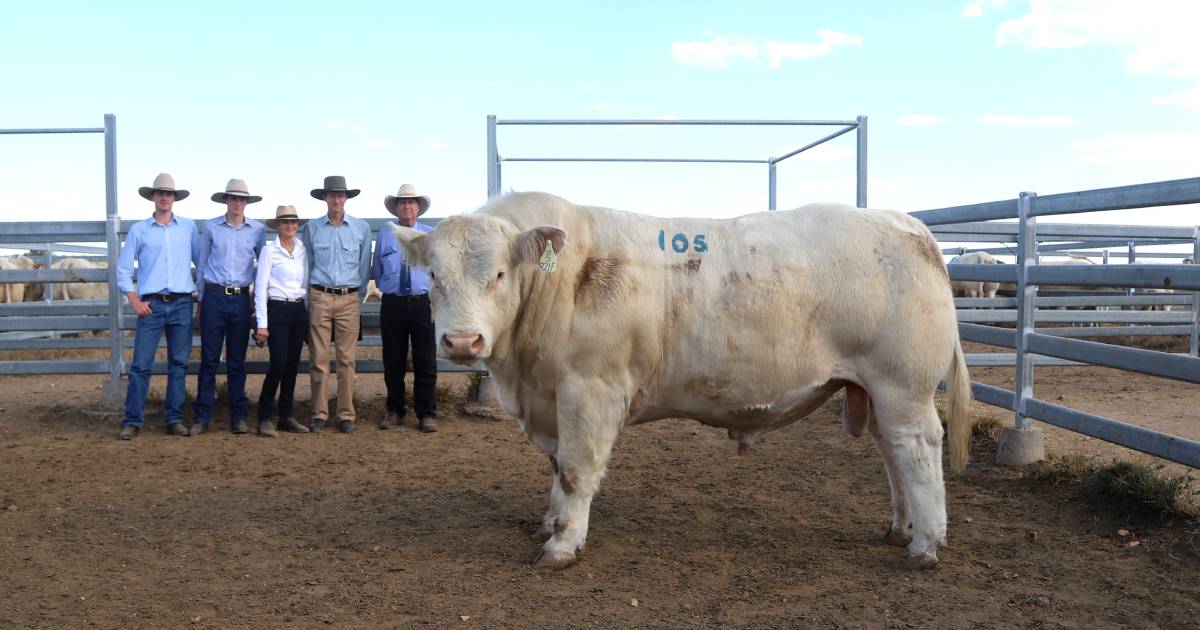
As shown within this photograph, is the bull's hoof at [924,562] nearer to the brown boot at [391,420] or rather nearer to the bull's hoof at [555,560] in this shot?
the bull's hoof at [555,560]

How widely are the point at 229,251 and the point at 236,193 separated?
1.61ft

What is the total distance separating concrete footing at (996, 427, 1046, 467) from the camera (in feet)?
19.9

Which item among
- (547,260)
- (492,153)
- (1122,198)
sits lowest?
(547,260)

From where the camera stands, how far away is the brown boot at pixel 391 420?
7867 millimetres

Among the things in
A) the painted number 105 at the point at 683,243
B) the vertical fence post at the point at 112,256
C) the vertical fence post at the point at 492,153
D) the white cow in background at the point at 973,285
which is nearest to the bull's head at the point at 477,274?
the painted number 105 at the point at 683,243

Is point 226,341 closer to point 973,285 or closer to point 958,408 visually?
point 958,408

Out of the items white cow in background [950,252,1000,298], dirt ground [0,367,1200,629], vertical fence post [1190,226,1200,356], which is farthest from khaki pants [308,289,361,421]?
vertical fence post [1190,226,1200,356]

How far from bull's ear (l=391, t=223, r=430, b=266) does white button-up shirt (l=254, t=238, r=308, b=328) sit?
3.10 m

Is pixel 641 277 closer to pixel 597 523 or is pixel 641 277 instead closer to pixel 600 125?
pixel 597 523

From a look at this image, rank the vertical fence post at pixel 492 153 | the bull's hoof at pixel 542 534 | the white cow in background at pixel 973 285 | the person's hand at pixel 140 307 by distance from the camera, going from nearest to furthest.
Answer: the bull's hoof at pixel 542 534 → the person's hand at pixel 140 307 → the vertical fence post at pixel 492 153 → the white cow in background at pixel 973 285

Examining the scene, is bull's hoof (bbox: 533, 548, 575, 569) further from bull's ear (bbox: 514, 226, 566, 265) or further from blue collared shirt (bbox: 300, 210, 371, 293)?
blue collared shirt (bbox: 300, 210, 371, 293)

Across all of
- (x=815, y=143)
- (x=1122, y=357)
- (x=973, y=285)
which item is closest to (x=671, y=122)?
(x=815, y=143)

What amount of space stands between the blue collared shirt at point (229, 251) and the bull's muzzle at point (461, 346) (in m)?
4.00

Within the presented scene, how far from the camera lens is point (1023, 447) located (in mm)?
6059
